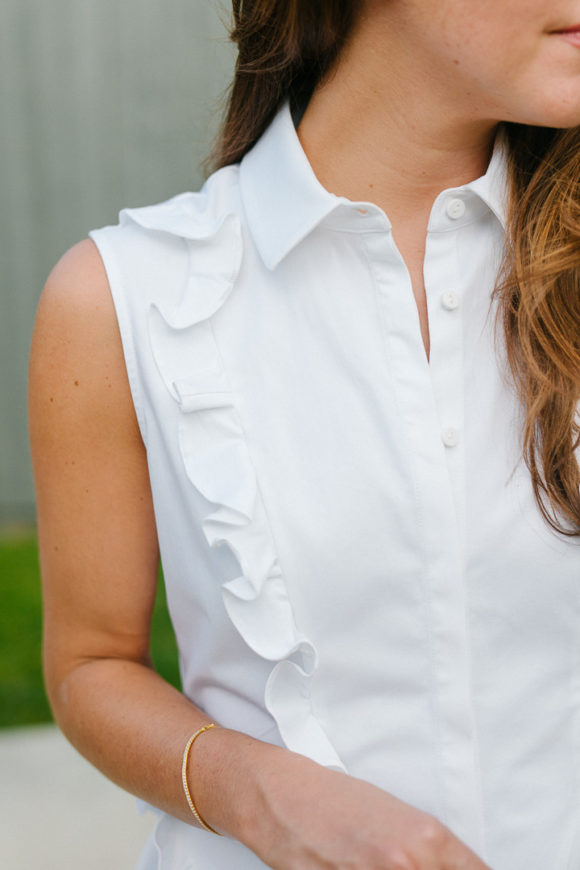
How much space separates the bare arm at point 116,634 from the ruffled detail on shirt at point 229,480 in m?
0.06

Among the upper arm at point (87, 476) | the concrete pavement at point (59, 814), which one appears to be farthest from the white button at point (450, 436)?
the concrete pavement at point (59, 814)

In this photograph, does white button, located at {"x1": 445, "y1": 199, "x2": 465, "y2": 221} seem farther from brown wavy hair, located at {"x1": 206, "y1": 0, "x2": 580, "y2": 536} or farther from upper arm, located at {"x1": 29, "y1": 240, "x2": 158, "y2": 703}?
upper arm, located at {"x1": 29, "y1": 240, "x2": 158, "y2": 703}

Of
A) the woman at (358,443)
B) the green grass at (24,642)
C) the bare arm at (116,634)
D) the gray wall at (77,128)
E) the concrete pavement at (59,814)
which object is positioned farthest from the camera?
the gray wall at (77,128)

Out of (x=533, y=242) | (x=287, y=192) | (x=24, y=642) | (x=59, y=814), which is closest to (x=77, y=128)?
(x=24, y=642)

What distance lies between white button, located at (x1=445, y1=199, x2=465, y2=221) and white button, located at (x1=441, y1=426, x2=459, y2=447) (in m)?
0.27

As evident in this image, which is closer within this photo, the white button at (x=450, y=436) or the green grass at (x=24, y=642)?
the white button at (x=450, y=436)

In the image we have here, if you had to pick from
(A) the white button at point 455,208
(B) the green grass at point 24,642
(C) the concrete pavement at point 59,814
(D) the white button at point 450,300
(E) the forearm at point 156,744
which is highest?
(A) the white button at point 455,208

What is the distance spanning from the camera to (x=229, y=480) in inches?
48.6

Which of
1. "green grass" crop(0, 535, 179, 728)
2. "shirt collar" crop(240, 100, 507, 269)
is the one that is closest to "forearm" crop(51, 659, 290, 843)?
"shirt collar" crop(240, 100, 507, 269)

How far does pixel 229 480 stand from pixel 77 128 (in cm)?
378

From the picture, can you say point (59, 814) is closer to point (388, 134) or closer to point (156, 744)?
point (156, 744)

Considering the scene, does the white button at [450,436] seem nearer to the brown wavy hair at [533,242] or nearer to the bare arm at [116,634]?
the brown wavy hair at [533,242]

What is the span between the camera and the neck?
1.29 m

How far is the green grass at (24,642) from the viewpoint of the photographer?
356cm
